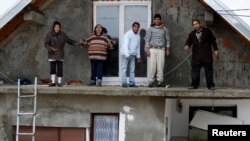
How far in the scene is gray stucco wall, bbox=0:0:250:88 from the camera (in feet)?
43.8

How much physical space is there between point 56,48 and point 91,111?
189 centimetres

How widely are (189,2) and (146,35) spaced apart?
1647 mm

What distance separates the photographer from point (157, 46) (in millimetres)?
12656

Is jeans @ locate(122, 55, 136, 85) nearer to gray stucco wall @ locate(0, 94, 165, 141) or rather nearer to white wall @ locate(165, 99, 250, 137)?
gray stucco wall @ locate(0, 94, 165, 141)

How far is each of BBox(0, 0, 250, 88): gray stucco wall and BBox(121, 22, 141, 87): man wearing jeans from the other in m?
1.05

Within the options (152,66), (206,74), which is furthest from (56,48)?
(206,74)

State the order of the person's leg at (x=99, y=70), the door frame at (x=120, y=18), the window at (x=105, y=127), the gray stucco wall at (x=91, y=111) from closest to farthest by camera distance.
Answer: the gray stucco wall at (x=91, y=111), the window at (x=105, y=127), the person's leg at (x=99, y=70), the door frame at (x=120, y=18)

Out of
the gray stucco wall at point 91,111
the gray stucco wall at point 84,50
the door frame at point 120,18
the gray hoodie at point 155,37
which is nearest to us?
the gray stucco wall at point 91,111

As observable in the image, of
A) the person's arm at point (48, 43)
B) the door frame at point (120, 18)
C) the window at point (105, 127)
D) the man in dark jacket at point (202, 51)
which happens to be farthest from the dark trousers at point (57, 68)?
the man in dark jacket at point (202, 51)

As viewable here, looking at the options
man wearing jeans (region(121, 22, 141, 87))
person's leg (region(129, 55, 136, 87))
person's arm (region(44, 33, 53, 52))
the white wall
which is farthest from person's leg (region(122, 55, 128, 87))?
person's arm (region(44, 33, 53, 52))

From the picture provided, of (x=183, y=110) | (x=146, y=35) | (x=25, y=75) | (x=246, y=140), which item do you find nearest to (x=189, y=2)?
(x=146, y=35)

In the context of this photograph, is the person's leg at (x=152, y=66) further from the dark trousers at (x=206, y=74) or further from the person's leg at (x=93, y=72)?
the person's leg at (x=93, y=72)

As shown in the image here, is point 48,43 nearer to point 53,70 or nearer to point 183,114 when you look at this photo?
point 53,70

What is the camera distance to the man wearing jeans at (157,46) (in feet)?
41.5
